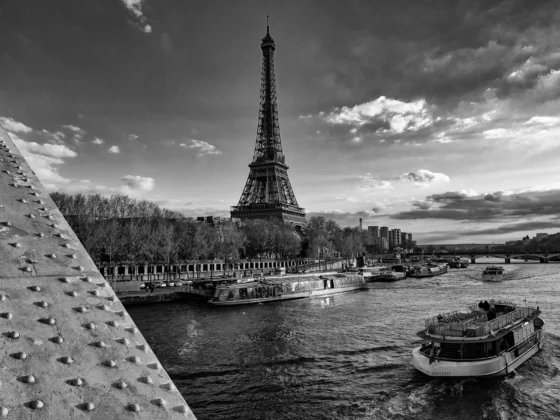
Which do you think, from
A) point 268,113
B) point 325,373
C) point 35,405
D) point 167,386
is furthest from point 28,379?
point 268,113

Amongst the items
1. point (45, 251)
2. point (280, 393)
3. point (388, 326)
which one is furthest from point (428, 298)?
point (45, 251)

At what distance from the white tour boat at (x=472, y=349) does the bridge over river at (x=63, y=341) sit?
785 inches

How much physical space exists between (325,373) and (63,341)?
19.2 metres

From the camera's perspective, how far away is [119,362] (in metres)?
3.17

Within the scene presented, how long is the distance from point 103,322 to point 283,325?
30.2 metres

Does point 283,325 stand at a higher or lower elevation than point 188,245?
lower

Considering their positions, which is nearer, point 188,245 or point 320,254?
point 188,245

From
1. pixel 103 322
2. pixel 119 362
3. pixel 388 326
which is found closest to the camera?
pixel 119 362

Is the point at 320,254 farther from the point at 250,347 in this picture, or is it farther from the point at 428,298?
the point at 250,347

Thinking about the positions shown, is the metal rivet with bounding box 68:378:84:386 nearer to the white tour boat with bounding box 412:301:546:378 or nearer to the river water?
the river water

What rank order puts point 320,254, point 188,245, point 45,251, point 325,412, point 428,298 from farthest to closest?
point 320,254 < point 188,245 < point 428,298 < point 325,412 < point 45,251

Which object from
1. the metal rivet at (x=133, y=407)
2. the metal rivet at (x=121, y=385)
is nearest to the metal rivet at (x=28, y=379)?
the metal rivet at (x=121, y=385)

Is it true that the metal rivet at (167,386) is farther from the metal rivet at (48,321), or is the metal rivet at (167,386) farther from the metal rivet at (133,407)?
the metal rivet at (48,321)

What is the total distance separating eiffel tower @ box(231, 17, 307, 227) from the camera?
372 ft
